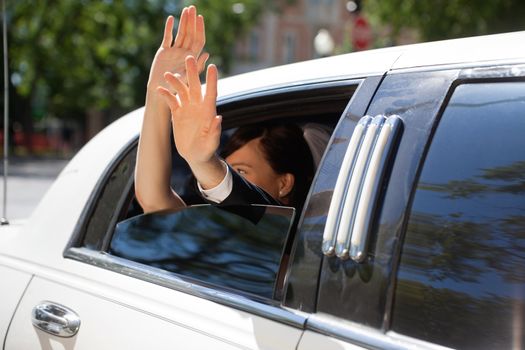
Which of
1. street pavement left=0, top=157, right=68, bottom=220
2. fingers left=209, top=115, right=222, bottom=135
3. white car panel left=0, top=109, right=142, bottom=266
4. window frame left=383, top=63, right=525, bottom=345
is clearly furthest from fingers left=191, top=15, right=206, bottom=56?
street pavement left=0, top=157, right=68, bottom=220

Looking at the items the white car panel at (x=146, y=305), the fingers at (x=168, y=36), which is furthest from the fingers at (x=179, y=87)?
the white car panel at (x=146, y=305)

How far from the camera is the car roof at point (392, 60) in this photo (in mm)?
1446

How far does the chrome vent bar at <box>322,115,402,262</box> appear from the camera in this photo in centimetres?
142

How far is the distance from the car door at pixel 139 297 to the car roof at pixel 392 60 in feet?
0.09

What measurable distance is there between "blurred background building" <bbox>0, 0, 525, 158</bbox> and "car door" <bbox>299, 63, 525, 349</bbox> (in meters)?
10.2

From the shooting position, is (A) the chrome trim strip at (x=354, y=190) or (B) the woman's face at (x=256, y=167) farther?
(B) the woman's face at (x=256, y=167)

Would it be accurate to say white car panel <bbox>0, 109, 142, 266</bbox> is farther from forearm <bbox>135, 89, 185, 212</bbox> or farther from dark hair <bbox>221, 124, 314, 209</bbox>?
dark hair <bbox>221, 124, 314, 209</bbox>

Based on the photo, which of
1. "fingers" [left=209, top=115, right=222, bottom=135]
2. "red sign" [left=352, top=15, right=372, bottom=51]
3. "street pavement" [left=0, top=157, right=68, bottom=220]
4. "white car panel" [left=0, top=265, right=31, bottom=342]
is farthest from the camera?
"red sign" [left=352, top=15, right=372, bottom=51]

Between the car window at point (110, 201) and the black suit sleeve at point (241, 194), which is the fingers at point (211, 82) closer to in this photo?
the black suit sleeve at point (241, 194)

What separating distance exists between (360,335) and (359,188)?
0.95 feet

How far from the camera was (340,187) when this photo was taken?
149 cm

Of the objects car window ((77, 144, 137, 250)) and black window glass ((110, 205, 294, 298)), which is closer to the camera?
black window glass ((110, 205, 294, 298))

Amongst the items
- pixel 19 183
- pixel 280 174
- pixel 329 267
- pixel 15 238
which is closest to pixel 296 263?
pixel 329 267

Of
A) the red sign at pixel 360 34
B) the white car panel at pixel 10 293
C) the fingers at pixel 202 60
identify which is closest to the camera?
the fingers at pixel 202 60
